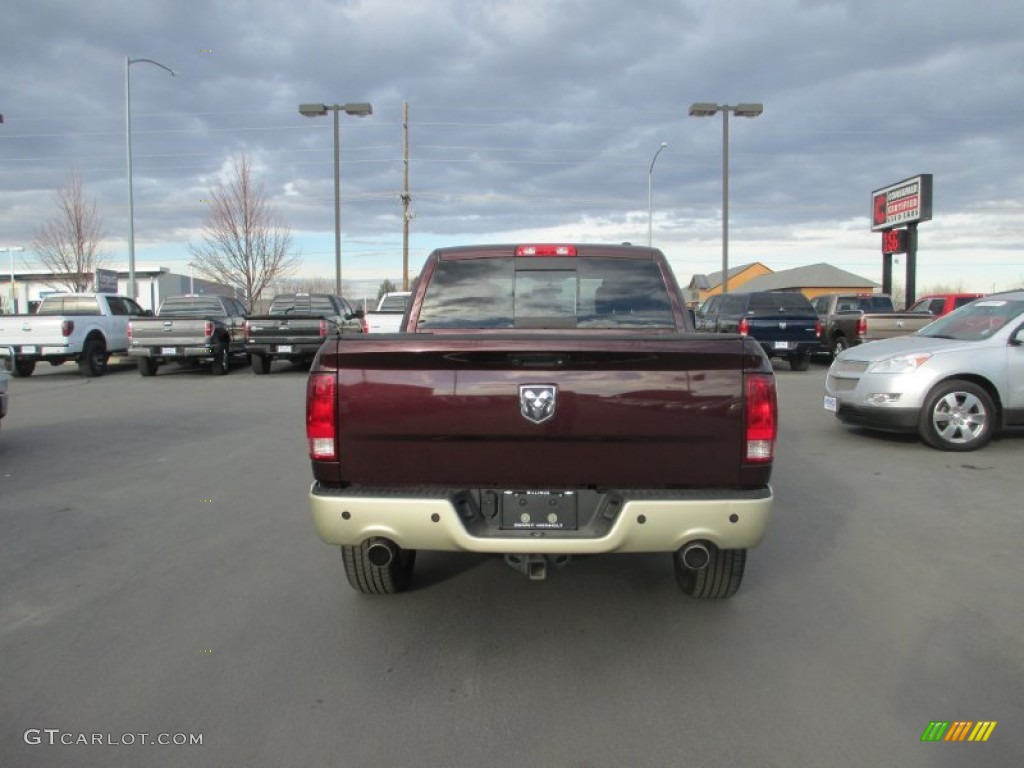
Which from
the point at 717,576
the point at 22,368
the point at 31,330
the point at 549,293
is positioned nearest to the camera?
the point at 717,576

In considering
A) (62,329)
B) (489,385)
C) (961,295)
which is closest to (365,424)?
(489,385)

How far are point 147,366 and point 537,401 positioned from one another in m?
16.3

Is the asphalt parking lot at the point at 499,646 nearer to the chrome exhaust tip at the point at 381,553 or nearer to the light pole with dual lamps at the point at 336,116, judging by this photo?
the chrome exhaust tip at the point at 381,553

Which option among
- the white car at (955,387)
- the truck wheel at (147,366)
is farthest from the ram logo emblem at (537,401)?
the truck wheel at (147,366)

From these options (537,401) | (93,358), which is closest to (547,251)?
(537,401)

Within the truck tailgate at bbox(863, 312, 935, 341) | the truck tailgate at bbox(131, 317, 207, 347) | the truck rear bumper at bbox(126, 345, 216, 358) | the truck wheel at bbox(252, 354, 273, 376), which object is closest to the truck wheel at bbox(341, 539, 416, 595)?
the truck rear bumper at bbox(126, 345, 216, 358)

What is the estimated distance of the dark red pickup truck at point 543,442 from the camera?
3207 millimetres

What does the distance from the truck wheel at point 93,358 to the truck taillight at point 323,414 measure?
52.6 ft

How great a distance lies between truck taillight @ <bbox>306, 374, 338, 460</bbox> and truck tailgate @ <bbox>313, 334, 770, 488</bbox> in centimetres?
4

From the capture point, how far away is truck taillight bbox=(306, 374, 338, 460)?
3.31 m

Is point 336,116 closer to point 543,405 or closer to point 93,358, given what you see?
point 93,358

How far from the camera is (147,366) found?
1719cm

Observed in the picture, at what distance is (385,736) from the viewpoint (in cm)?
285

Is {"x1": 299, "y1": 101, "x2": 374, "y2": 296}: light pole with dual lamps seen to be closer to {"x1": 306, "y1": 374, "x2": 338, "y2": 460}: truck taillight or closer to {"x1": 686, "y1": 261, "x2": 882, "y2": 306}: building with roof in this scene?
{"x1": 306, "y1": 374, "x2": 338, "y2": 460}: truck taillight
